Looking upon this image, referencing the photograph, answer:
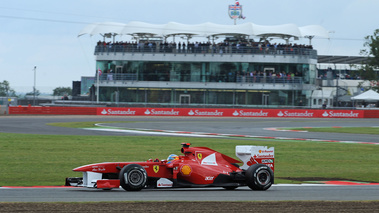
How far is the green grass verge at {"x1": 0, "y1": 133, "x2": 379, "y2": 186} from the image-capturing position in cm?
1536

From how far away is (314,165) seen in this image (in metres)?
18.2

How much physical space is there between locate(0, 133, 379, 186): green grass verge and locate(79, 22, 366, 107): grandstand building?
1524 inches

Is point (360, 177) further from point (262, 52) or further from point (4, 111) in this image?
point (262, 52)

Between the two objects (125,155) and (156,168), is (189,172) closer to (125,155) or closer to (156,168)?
(156,168)

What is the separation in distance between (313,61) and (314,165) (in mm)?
52932

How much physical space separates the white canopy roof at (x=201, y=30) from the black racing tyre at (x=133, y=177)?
5859 centimetres

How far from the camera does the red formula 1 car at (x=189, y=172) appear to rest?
11102 millimetres

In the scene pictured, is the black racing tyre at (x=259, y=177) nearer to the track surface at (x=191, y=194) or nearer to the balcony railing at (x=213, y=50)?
the track surface at (x=191, y=194)

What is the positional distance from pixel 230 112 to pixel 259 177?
152ft

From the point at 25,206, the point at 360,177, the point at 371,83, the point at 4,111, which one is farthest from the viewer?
the point at 371,83

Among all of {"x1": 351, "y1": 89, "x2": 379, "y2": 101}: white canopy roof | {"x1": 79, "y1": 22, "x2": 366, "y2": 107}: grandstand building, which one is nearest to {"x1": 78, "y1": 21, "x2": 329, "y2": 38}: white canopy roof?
{"x1": 79, "y1": 22, "x2": 366, "y2": 107}: grandstand building

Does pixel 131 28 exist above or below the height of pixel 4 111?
above

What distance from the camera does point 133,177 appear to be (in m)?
11.2

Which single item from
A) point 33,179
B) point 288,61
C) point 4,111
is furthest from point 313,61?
point 33,179
